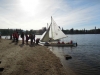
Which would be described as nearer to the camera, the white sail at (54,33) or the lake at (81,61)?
the lake at (81,61)

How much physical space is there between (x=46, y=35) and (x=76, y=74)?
31.1 meters

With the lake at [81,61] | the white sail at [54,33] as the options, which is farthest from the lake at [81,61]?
the white sail at [54,33]

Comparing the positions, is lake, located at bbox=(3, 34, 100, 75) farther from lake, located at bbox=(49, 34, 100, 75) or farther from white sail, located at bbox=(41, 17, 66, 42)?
white sail, located at bbox=(41, 17, 66, 42)

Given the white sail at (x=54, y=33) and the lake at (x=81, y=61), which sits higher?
the white sail at (x=54, y=33)

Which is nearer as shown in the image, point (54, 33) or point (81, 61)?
point (81, 61)

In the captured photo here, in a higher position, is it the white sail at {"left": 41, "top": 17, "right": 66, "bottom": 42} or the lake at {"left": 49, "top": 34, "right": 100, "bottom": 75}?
the white sail at {"left": 41, "top": 17, "right": 66, "bottom": 42}

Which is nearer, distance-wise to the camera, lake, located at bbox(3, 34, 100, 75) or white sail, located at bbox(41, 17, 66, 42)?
lake, located at bbox(3, 34, 100, 75)

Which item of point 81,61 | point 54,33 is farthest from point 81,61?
point 54,33

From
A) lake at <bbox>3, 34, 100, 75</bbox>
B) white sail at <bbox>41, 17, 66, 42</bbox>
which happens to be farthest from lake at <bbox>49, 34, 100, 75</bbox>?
white sail at <bbox>41, 17, 66, 42</bbox>

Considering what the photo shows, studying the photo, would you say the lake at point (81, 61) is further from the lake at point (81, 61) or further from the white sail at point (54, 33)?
the white sail at point (54, 33)

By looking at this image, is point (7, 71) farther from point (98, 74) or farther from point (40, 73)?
point (98, 74)

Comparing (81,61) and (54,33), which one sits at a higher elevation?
(54,33)

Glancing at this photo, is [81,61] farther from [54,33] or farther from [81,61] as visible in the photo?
[54,33]

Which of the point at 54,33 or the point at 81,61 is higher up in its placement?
the point at 54,33
